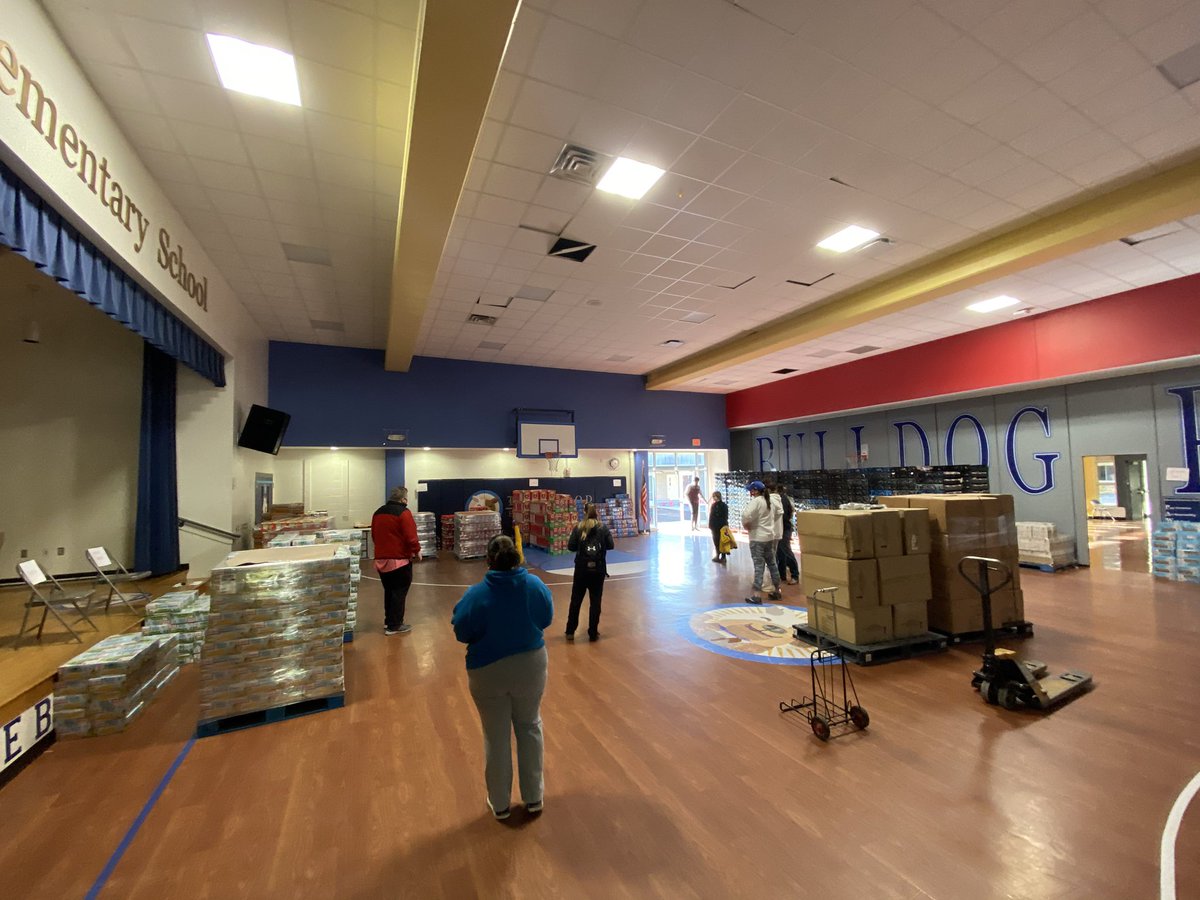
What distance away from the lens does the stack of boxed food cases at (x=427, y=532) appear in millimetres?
11387

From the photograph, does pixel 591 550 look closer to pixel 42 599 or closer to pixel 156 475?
pixel 42 599

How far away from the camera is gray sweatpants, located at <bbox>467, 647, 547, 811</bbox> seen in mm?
2389

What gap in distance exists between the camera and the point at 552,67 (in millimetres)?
3385

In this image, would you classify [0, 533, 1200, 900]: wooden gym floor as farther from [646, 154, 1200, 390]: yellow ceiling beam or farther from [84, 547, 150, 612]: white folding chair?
[646, 154, 1200, 390]: yellow ceiling beam

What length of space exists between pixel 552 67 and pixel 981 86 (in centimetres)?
317

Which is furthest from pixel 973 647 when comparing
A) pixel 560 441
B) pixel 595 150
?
pixel 560 441

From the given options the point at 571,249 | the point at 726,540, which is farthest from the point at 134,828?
the point at 726,540

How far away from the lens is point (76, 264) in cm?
363

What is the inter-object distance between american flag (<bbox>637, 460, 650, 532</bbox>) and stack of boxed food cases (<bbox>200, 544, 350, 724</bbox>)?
1181 centimetres

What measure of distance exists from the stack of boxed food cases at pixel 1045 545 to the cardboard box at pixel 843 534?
6052 millimetres

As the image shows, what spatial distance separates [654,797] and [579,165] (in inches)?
193

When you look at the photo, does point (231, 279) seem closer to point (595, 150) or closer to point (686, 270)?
point (595, 150)

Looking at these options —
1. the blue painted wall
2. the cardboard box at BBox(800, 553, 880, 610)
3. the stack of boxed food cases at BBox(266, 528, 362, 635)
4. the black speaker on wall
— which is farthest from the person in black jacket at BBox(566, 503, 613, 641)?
the blue painted wall

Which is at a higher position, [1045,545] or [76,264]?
[76,264]
